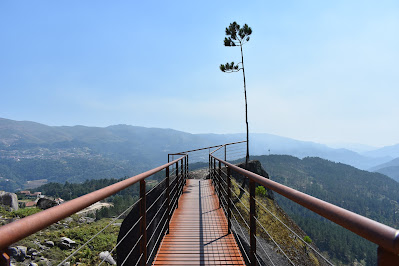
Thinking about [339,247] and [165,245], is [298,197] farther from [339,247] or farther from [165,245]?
[339,247]

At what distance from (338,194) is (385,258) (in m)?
151

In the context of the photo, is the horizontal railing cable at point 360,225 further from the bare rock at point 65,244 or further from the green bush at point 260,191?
the bare rock at point 65,244

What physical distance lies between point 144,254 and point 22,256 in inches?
553

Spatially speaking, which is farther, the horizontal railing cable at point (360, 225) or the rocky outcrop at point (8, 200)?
the rocky outcrop at point (8, 200)

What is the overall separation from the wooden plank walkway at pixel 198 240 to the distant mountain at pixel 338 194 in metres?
75.3

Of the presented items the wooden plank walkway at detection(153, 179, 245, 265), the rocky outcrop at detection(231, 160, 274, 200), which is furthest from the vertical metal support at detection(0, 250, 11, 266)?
the rocky outcrop at detection(231, 160, 274, 200)

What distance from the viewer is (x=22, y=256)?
12430 millimetres

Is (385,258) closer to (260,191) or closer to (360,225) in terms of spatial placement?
(360,225)

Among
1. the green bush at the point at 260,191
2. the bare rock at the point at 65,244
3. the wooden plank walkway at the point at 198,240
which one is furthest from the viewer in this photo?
the bare rock at the point at 65,244

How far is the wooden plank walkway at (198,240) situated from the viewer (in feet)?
10.6

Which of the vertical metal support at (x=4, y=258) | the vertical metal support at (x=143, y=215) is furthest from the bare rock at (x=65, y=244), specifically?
the vertical metal support at (x=4, y=258)

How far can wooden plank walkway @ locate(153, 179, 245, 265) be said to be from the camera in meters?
3.24

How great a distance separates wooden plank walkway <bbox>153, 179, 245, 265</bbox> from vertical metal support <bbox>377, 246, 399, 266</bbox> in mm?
2721

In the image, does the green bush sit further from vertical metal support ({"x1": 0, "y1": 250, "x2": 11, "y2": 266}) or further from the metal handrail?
vertical metal support ({"x1": 0, "y1": 250, "x2": 11, "y2": 266})
